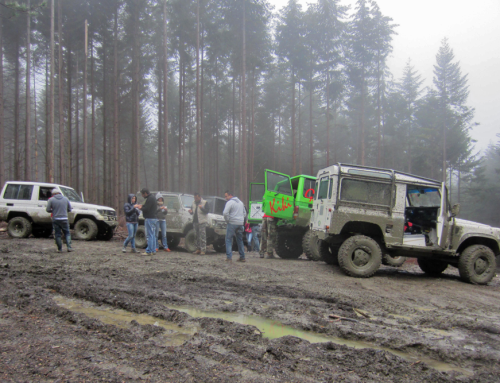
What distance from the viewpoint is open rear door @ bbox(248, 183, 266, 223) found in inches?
516

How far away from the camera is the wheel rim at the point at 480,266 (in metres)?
7.49

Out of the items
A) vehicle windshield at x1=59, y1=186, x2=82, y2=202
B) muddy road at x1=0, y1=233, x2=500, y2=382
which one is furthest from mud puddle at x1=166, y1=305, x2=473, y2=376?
vehicle windshield at x1=59, y1=186, x2=82, y2=202

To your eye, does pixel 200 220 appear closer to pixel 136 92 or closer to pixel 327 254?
pixel 327 254

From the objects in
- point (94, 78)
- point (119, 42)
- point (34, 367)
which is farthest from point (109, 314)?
point (94, 78)

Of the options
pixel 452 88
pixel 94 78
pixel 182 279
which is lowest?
pixel 182 279

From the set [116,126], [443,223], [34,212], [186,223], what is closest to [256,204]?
[186,223]

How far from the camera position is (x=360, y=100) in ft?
93.2

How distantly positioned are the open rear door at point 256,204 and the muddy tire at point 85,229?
628 centimetres

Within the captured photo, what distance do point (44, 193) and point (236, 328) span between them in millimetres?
12259

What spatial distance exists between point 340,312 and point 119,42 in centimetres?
2329

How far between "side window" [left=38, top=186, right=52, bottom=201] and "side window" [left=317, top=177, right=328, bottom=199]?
35.4ft

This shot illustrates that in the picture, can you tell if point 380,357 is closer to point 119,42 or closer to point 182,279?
point 182,279

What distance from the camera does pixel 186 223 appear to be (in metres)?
11.6

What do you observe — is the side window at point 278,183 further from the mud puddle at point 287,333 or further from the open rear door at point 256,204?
the mud puddle at point 287,333
